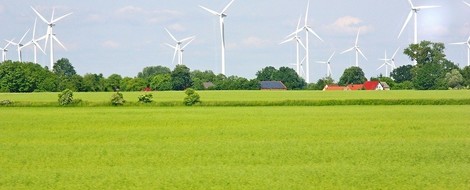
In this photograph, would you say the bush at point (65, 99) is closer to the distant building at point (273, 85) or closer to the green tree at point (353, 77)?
the distant building at point (273, 85)

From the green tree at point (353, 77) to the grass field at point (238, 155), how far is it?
134565 millimetres

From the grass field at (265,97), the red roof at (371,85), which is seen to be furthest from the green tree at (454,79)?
the grass field at (265,97)

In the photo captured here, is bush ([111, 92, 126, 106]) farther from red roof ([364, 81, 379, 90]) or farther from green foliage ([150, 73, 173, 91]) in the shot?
red roof ([364, 81, 379, 90])

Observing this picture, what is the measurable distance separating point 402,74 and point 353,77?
16.3 meters

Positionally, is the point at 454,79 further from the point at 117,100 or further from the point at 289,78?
the point at 117,100

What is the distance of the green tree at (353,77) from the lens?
18175 cm

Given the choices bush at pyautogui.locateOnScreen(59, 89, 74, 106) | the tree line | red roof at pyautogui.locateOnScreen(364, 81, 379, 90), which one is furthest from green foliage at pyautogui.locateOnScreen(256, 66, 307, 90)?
bush at pyautogui.locateOnScreen(59, 89, 74, 106)

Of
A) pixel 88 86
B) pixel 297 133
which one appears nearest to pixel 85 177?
pixel 297 133

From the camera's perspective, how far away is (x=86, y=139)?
36938 millimetres

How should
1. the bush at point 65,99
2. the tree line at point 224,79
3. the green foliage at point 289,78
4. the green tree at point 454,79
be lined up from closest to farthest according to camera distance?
the bush at point 65,99 < the tree line at point 224,79 < the green tree at point 454,79 < the green foliage at point 289,78

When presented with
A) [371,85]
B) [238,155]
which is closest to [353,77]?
[371,85]

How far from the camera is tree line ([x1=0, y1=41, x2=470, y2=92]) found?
145125 mm

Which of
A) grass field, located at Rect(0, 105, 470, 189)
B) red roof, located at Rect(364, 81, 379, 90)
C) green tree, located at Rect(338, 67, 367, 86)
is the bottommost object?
grass field, located at Rect(0, 105, 470, 189)

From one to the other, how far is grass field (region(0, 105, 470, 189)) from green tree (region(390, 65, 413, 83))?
143m
